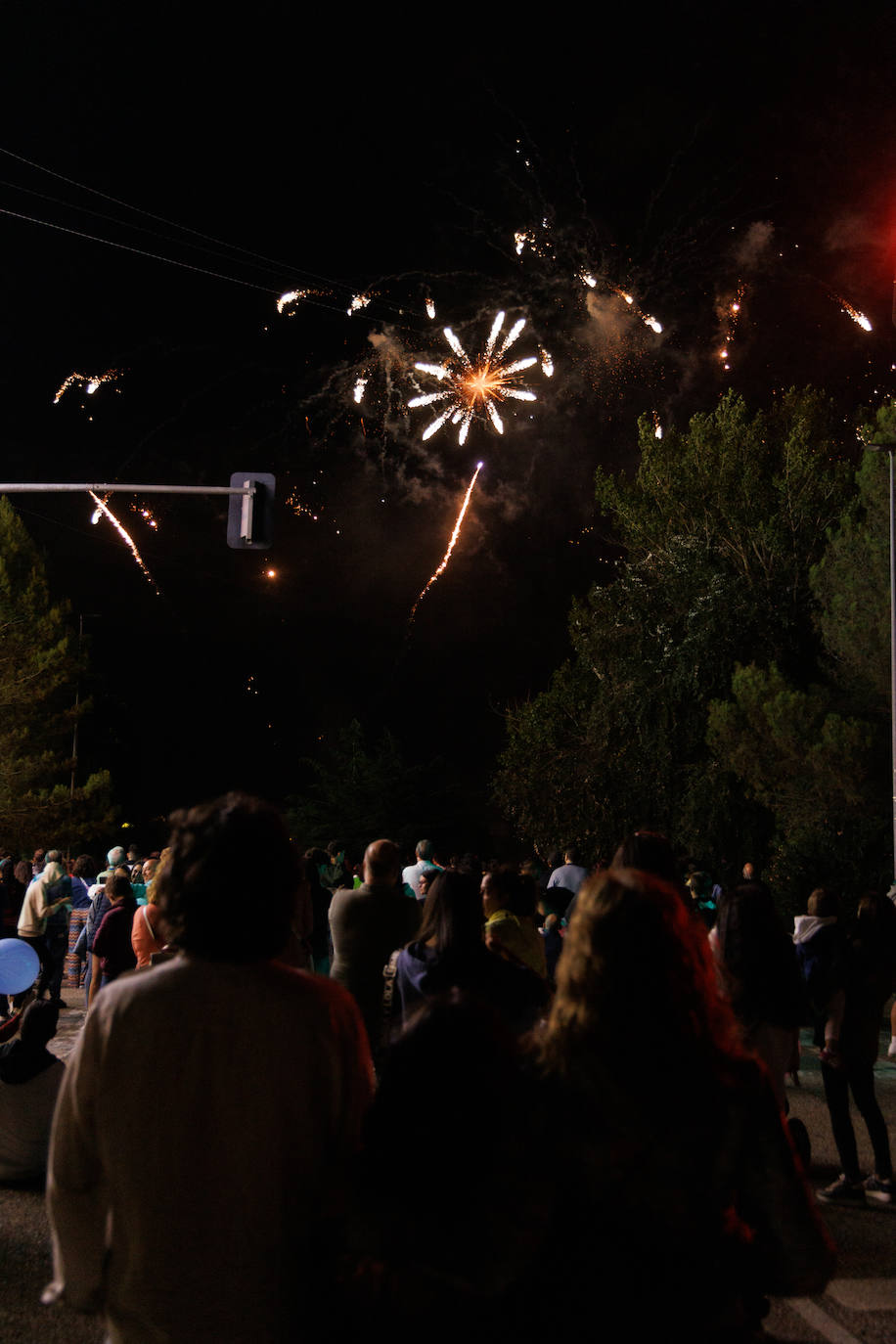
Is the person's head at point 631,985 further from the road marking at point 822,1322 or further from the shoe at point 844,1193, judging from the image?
the shoe at point 844,1193

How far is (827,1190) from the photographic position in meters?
6.44

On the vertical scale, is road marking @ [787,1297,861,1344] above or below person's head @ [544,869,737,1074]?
below

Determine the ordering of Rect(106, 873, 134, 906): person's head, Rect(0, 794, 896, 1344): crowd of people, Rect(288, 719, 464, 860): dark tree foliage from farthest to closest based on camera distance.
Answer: Rect(288, 719, 464, 860): dark tree foliage
Rect(106, 873, 134, 906): person's head
Rect(0, 794, 896, 1344): crowd of people

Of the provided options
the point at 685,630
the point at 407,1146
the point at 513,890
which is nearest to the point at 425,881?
the point at 513,890

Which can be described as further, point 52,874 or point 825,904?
point 52,874

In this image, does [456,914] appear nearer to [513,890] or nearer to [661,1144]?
[513,890]

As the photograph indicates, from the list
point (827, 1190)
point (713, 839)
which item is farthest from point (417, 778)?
point (827, 1190)

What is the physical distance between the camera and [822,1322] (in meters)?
4.76

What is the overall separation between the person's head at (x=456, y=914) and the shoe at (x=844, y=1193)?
3.27 meters

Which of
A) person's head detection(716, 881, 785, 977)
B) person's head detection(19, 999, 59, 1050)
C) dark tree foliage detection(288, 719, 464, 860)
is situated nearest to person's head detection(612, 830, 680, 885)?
person's head detection(716, 881, 785, 977)

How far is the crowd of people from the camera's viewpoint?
1978 mm

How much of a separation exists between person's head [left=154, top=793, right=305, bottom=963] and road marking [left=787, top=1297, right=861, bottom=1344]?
331cm

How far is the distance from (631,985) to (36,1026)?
17.7 ft

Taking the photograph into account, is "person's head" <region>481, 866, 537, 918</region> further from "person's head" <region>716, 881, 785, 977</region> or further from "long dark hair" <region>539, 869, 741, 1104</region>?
"long dark hair" <region>539, 869, 741, 1104</region>
